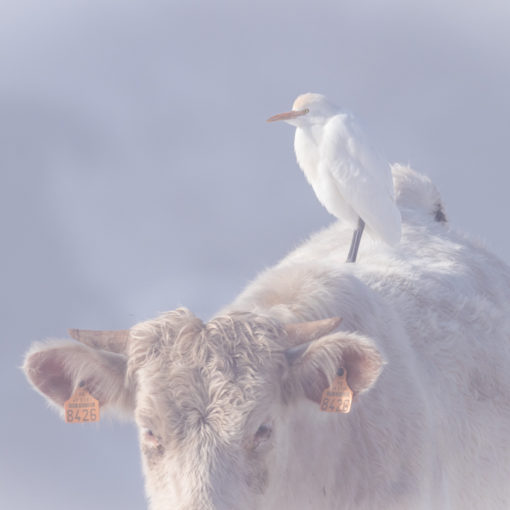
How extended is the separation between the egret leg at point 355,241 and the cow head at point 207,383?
2.58 meters

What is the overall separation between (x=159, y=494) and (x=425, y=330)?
2.27 metres

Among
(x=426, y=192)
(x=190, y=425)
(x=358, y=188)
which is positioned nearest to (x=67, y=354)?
(x=190, y=425)

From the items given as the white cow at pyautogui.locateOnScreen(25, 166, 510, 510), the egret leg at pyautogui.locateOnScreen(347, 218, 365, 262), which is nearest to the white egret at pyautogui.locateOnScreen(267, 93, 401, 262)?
the egret leg at pyautogui.locateOnScreen(347, 218, 365, 262)

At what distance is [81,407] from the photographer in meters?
3.65

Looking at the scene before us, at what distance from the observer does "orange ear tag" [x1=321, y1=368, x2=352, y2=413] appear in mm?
3434

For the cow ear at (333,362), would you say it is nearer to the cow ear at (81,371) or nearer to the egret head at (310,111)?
the cow ear at (81,371)

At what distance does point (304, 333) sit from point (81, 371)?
1.01m

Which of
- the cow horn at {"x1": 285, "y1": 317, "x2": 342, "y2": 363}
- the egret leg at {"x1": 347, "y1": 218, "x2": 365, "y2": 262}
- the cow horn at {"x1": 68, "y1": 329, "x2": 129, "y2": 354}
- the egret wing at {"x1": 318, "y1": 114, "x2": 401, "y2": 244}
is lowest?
the egret leg at {"x1": 347, "y1": 218, "x2": 365, "y2": 262}

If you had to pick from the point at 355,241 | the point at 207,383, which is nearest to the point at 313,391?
the point at 207,383

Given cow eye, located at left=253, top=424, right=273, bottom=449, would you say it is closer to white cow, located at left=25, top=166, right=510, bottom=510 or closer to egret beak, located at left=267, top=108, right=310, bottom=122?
white cow, located at left=25, top=166, right=510, bottom=510

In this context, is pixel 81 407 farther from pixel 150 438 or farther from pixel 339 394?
pixel 339 394

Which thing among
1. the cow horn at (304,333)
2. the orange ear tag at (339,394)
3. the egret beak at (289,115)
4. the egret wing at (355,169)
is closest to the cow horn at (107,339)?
the cow horn at (304,333)

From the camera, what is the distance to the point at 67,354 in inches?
139

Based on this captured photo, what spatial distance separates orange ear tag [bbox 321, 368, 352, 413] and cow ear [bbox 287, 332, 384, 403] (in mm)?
23
